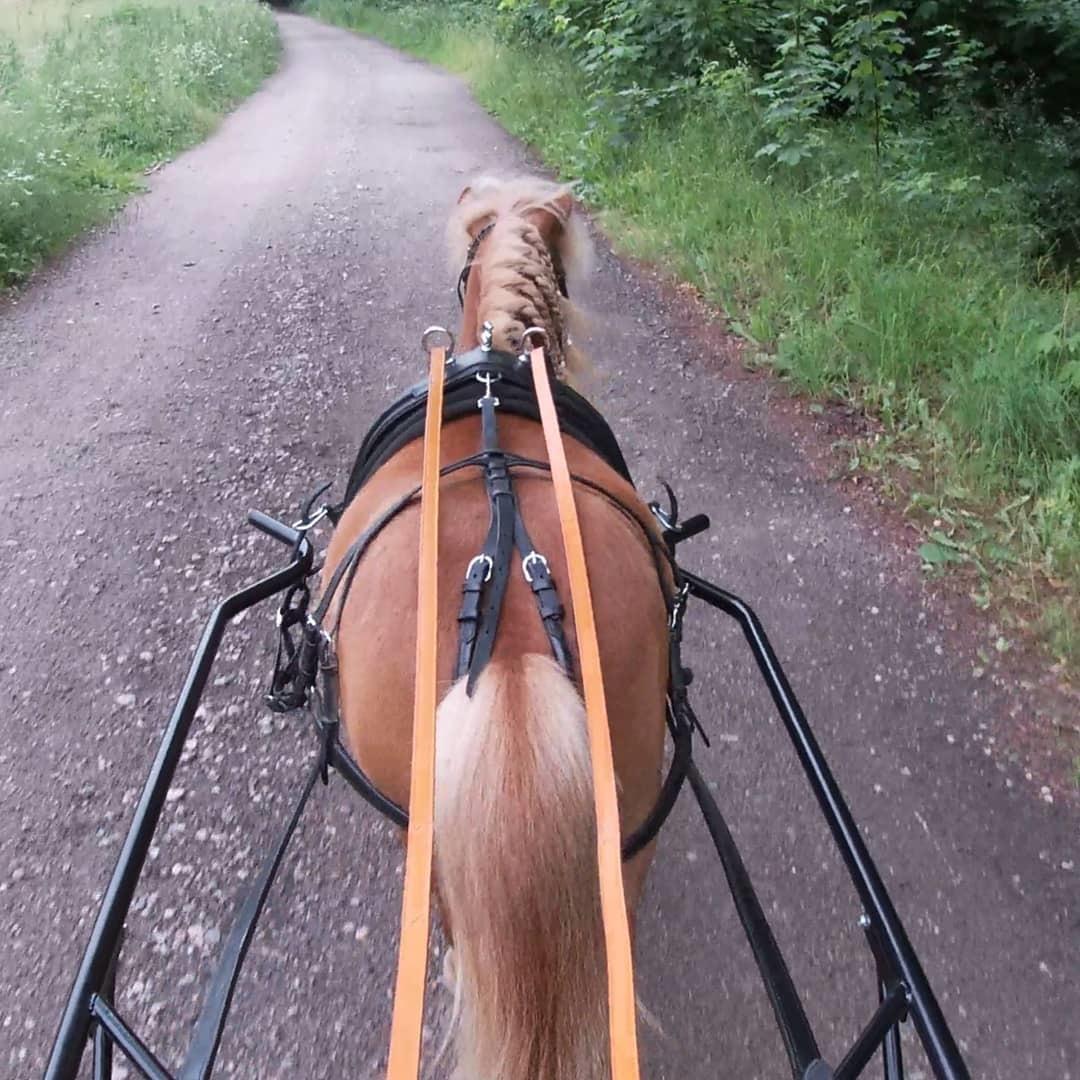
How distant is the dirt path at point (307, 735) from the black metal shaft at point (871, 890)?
883mm

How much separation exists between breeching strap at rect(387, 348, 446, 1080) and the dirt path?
53.8 inches

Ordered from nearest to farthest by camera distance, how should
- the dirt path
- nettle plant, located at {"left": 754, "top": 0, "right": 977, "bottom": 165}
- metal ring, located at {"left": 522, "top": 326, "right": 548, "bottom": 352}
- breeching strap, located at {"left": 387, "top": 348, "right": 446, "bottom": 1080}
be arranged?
breeching strap, located at {"left": 387, "top": 348, "right": 446, "bottom": 1080} → metal ring, located at {"left": 522, "top": 326, "right": 548, "bottom": 352} → the dirt path → nettle plant, located at {"left": 754, "top": 0, "right": 977, "bottom": 165}

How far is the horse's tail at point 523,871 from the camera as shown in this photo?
1281 millimetres

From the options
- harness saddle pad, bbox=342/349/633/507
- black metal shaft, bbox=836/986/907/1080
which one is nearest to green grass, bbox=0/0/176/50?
harness saddle pad, bbox=342/349/633/507

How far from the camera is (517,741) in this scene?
129cm

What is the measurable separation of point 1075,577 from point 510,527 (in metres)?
2.69

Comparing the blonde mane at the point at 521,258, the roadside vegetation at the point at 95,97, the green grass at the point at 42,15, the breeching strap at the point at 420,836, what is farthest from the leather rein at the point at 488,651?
the green grass at the point at 42,15

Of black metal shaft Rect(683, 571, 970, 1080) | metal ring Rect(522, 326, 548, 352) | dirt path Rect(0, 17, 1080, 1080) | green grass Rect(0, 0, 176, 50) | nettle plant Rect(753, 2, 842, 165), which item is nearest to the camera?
black metal shaft Rect(683, 571, 970, 1080)

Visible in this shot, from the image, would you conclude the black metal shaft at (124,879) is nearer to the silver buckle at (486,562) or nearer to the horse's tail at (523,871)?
the horse's tail at (523,871)

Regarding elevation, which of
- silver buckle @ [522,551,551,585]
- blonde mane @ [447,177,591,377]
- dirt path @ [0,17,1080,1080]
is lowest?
dirt path @ [0,17,1080,1080]

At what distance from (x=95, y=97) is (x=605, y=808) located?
1191cm

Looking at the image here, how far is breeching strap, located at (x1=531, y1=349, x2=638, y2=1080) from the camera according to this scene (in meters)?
0.98

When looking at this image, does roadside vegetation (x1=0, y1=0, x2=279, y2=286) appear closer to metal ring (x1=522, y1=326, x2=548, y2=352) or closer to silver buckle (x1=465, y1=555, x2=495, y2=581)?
metal ring (x1=522, y1=326, x2=548, y2=352)

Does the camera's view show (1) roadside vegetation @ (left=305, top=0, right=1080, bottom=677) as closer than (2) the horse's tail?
No
